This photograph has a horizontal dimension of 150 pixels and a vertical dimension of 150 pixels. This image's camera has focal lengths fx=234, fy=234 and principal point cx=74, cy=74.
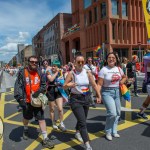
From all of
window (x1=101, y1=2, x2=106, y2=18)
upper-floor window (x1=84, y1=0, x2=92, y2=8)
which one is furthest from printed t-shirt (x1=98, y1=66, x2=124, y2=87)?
upper-floor window (x1=84, y1=0, x2=92, y2=8)

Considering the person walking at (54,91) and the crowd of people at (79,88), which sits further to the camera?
the person walking at (54,91)

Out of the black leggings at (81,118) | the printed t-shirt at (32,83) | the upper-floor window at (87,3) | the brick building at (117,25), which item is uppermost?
the upper-floor window at (87,3)

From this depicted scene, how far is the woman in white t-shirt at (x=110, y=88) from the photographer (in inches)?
182

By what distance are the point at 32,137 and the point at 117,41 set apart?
32749 millimetres

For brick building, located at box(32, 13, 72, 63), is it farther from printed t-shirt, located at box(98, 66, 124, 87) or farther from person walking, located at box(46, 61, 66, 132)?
printed t-shirt, located at box(98, 66, 124, 87)

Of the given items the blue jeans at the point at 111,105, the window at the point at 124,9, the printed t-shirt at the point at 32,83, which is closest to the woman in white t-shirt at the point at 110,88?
the blue jeans at the point at 111,105

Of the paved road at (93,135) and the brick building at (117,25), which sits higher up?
the brick building at (117,25)

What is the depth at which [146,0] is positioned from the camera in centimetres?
668

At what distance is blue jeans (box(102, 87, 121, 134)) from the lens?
4586 mm

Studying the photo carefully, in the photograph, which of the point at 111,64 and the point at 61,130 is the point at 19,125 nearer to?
the point at 61,130

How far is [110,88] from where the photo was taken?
4.68 meters

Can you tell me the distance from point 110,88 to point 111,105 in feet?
1.12

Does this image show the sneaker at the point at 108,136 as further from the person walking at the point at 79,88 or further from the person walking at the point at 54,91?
the person walking at the point at 54,91

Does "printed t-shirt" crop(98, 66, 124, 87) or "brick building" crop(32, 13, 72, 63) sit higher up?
"brick building" crop(32, 13, 72, 63)
